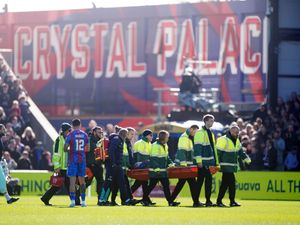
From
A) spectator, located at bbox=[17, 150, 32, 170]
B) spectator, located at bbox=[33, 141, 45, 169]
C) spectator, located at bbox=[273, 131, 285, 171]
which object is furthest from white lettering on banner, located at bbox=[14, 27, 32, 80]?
spectator, located at bbox=[273, 131, 285, 171]

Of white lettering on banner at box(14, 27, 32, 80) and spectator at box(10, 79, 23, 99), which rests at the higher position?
white lettering on banner at box(14, 27, 32, 80)

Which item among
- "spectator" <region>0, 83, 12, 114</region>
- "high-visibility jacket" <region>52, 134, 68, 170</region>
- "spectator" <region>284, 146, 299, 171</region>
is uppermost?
"spectator" <region>0, 83, 12, 114</region>

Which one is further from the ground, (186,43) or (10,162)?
(186,43)

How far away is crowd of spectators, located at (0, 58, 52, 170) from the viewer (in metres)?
48.2

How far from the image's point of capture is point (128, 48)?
223ft

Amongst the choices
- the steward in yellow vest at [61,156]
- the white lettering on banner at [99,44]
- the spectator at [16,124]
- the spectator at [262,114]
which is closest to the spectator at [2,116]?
the spectator at [16,124]

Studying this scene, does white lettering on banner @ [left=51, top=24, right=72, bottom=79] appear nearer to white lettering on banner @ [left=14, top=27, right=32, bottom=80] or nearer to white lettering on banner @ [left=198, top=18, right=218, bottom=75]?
white lettering on banner @ [left=14, top=27, right=32, bottom=80]

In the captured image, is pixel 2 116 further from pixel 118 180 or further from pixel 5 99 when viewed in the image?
pixel 118 180

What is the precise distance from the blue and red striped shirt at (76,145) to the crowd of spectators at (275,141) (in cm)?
1411

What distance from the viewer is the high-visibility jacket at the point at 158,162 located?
115 ft

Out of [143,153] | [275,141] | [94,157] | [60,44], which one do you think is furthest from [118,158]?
[60,44]

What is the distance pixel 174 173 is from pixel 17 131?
16.1 meters

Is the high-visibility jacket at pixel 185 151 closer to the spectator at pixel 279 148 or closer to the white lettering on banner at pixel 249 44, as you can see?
the spectator at pixel 279 148

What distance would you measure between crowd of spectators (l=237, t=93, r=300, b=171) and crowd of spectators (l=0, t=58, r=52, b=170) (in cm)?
760
